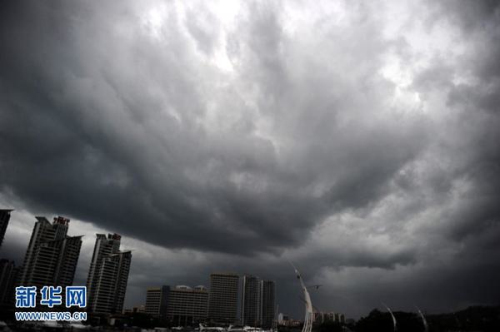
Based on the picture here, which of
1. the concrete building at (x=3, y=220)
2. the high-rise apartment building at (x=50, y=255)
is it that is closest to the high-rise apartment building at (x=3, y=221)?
the concrete building at (x=3, y=220)

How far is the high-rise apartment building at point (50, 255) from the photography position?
166 m

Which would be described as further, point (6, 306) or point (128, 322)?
point (128, 322)

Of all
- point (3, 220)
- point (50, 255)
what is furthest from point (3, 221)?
point (50, 255)

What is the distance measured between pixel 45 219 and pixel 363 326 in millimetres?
188852

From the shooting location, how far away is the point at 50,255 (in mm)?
170875

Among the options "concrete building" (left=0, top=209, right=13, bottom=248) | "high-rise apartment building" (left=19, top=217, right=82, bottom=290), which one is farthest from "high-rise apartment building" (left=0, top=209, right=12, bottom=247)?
"high-rise apartment building" (left=19, top=217, right=82, bottom=290)

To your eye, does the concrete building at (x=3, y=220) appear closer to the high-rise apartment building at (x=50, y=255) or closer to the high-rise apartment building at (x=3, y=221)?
the high-rise apartment building at (x=3, y=221)

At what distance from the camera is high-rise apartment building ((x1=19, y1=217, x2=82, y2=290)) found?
545ft

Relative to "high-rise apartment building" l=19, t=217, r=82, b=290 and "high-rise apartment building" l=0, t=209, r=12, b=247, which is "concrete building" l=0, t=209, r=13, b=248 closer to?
A: "high-rise apartment building" l=0, t=209, r=12, b=247

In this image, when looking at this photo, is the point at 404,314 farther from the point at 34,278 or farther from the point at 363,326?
the point at 34,278

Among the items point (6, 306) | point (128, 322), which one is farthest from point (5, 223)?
point (128, 322)

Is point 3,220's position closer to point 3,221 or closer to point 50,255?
point 3,221

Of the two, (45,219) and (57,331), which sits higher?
(45,219)

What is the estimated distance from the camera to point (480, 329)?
180m
